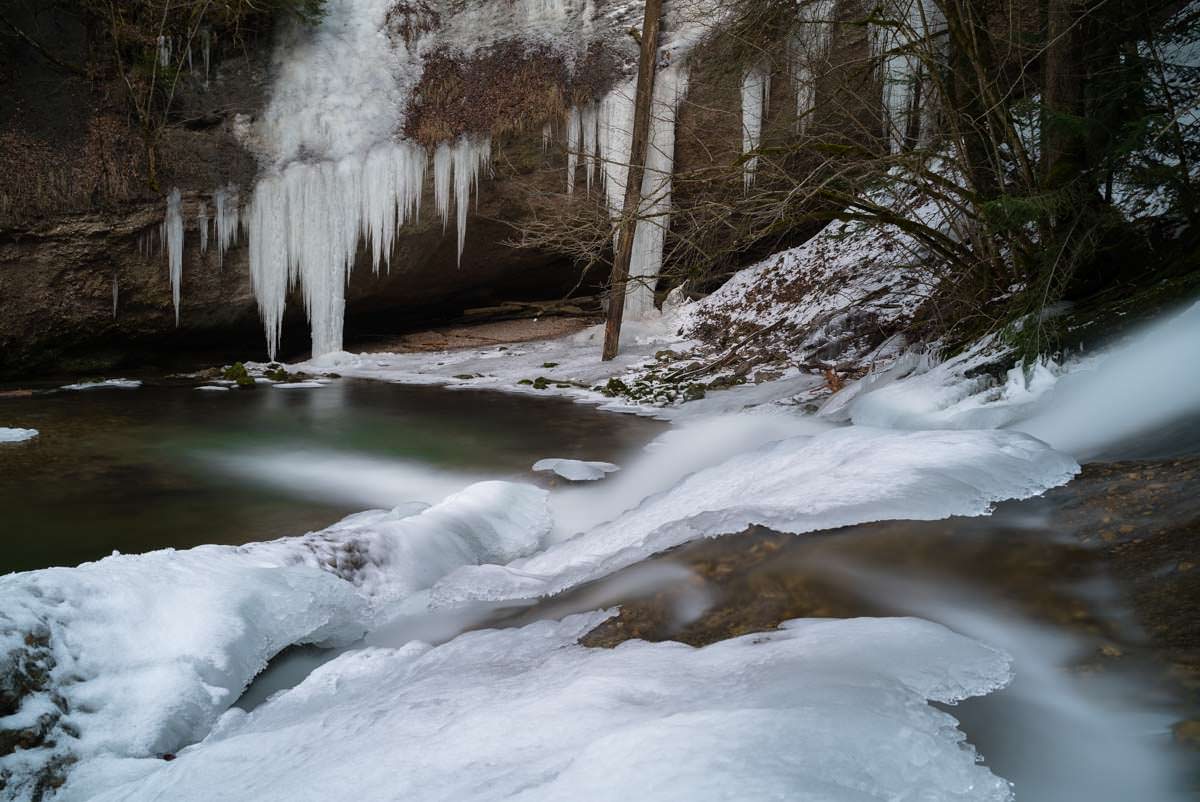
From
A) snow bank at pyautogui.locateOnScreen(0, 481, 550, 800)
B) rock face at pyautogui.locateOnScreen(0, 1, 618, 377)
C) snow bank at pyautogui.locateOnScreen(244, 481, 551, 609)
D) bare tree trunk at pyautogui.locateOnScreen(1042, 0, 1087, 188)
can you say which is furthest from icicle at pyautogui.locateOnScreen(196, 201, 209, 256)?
bare tree trunk at pyautogui.locateOnScreen(1042, 0, 1087, 188)

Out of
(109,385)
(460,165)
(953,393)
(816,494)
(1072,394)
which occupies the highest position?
(460,165)

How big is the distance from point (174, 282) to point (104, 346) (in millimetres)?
1531

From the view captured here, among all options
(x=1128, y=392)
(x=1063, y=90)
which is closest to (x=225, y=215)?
(x=1063, y=90)

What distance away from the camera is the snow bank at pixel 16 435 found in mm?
6379

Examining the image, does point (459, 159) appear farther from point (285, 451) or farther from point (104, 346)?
point (285, 451)

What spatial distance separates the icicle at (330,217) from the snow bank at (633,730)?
32.4ft

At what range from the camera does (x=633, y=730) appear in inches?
62.1

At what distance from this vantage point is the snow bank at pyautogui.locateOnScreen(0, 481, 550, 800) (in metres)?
2.21

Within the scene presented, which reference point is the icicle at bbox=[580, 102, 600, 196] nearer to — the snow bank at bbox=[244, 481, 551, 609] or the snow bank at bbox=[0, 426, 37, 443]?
the snow bank at bbox=[0, 426, 37, 443]

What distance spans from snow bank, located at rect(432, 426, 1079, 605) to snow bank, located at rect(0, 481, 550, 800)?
43 cm

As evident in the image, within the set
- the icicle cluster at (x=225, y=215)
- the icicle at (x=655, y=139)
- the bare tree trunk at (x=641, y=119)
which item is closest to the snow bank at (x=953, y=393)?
the bare tree trunk at (x=641, y=119)

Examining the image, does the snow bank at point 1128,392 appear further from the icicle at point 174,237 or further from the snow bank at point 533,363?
the icicle at point 174,237

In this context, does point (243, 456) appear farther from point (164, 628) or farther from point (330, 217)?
point (330, 217)

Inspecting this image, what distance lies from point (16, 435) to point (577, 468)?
4.86m
